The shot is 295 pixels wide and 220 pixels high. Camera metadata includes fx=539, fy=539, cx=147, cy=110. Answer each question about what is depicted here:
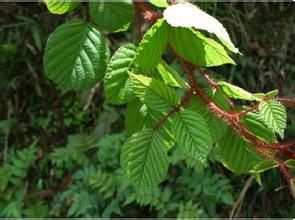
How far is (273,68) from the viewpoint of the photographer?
103 inches

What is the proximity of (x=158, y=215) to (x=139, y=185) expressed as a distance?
1.72 metres

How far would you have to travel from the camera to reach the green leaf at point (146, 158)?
0.70 m

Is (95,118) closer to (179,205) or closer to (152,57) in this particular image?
(179,205)

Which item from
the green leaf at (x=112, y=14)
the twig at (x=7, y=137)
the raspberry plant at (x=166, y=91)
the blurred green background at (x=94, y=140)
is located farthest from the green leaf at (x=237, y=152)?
the twig at (x=7, y=137)

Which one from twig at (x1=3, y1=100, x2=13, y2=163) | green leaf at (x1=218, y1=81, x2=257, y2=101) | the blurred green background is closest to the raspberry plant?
green leaf at (x1=218, y1=81, x2=257, y2=101)

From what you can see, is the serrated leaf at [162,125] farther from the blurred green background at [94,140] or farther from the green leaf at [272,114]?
the blurred green background at [94,140]

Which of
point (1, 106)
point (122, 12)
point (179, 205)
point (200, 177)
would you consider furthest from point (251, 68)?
point (122, 12)

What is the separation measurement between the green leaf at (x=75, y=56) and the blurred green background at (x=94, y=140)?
5.15ft

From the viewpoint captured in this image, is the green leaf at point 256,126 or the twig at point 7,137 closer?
the green leaf at point 256,126

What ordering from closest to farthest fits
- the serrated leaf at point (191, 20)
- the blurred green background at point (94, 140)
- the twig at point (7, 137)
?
the serrated leaf at point (191, 20) < the blurred green background at point (94, 140) < the twig at point (7, 137)

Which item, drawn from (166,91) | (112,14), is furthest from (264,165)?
(112,14)

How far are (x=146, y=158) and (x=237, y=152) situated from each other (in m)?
0.14

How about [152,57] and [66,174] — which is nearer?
[152,57]

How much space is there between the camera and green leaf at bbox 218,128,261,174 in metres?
0.76
